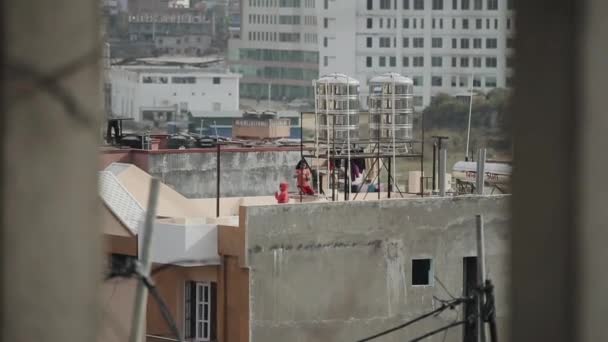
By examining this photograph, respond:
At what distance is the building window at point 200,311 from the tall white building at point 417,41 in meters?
12.0

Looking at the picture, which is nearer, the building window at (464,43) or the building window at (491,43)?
the building window at (491,43)

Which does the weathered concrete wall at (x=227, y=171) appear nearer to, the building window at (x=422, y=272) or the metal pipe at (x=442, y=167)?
the metal pipe at (x=442, y=167)

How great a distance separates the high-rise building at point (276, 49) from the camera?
3162 centimetres

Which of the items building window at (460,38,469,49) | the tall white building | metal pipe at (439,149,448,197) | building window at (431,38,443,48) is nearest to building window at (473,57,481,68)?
the tall white building

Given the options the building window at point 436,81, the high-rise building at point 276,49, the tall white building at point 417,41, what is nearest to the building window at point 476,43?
the tall white building at point 417,41

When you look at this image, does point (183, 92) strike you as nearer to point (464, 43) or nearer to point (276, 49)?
point (276, 49)

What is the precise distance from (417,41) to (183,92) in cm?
909

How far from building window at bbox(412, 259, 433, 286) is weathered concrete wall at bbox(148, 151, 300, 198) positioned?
3.79m

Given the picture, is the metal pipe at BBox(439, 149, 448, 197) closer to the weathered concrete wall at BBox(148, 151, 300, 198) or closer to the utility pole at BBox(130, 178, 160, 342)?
the weathered concrete wall at BBox(148, 151, 300, 198)

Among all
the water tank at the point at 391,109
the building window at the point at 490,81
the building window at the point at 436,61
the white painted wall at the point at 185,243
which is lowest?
the white painted wall at the point at 185,243

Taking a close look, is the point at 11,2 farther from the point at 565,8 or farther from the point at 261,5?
the point at 261,5

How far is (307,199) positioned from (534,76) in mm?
12491

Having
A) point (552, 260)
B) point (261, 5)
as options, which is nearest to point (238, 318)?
point (552, 260)

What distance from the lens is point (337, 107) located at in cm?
1416
